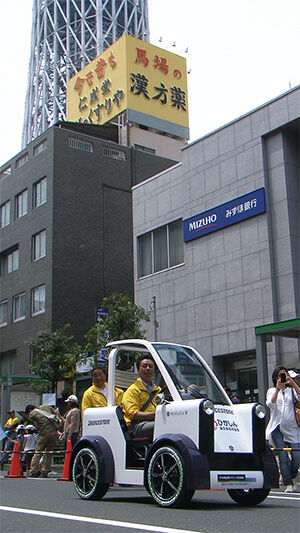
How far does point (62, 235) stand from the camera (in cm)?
3603

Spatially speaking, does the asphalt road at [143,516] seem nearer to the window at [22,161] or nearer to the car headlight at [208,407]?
the car headlight at [208,407]

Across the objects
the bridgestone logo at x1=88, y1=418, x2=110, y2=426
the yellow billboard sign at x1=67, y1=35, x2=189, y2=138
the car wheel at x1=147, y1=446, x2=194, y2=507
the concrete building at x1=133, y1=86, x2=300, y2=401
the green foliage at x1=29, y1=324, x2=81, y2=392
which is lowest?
the car wheel at x1=147, y1=446, x2=194, y2=507

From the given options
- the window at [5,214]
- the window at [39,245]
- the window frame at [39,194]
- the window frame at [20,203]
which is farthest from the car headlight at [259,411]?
the window at [5,214]

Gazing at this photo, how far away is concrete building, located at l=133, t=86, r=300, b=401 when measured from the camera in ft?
70.9

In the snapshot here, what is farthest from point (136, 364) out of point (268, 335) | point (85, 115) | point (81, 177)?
point (85, 115)

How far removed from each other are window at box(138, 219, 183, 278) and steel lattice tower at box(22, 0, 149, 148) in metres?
57.6

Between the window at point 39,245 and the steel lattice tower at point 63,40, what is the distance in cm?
4834

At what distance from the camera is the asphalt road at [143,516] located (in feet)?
17.9

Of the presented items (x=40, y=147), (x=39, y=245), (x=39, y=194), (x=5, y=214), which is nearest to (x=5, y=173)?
(x=5, y=214)

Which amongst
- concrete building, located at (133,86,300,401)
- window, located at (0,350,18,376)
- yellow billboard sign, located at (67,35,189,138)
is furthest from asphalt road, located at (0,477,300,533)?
yellow billboard sign, located at (67,35,189,138)

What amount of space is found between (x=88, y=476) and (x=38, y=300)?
28.6 m

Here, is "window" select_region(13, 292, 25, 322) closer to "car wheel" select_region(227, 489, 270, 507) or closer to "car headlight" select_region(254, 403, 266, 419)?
"car wheel" select_region(227, 489, 270, 507)

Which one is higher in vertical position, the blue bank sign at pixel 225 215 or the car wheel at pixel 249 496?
the blue bank sign at pixel 225 215

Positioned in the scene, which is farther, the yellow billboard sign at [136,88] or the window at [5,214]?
the yellow billboard sign at [136,88]
